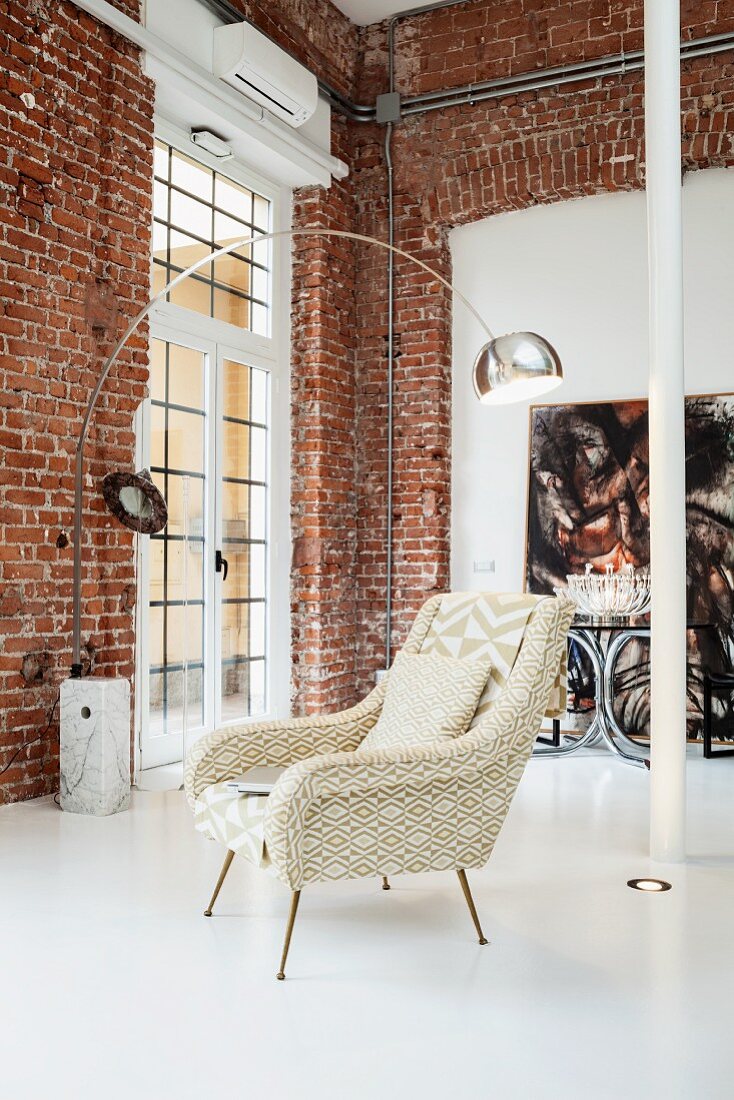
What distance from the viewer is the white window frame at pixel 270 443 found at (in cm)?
546

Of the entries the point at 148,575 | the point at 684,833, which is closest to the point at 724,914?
the point at 684,833

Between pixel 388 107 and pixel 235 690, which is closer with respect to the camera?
pixel 235 690

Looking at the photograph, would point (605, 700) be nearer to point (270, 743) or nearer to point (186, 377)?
point (270, 743)

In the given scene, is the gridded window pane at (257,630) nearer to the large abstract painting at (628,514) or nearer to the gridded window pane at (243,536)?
the gridded window pane at (243,536)

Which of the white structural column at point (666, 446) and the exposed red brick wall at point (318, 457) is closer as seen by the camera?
the white structural column at point (666, 446)

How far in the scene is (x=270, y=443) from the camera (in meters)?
6.60

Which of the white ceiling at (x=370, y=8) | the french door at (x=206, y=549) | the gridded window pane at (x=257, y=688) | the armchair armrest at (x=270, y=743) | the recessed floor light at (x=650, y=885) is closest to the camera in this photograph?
the armchair armrest at (x=270, y=743)

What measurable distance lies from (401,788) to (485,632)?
31.1 inches

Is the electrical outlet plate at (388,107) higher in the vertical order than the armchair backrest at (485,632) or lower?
higher

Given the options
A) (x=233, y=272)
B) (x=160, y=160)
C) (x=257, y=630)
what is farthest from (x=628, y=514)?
(x=160, y=160)

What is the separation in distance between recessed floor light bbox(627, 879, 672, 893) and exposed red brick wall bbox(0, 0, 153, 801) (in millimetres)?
2647

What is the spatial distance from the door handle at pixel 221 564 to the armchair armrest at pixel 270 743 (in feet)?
8.44

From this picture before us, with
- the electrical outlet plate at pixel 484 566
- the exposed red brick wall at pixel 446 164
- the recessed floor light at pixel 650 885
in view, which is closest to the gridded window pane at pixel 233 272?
the exposed red brick wall at pixel 446 164

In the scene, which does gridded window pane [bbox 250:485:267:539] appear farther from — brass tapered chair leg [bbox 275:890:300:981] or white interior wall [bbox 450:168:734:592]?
brass tapered chair leg [bbox 275:890:300:981]
